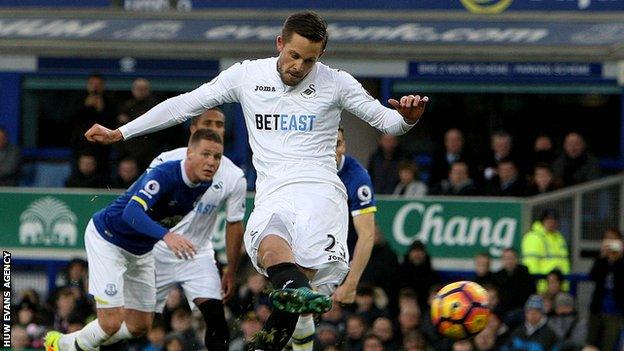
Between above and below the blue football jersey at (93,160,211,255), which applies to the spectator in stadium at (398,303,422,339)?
below

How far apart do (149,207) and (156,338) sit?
15.1 feet

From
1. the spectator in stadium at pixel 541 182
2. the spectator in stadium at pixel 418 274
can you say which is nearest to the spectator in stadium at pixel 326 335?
the spectator in stadium at pixel 418 274

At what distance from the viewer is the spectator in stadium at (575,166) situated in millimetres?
18859

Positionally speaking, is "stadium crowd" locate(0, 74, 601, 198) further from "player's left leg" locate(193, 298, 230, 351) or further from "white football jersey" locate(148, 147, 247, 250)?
"player's left leg" locate(193, 298, 230, 351)

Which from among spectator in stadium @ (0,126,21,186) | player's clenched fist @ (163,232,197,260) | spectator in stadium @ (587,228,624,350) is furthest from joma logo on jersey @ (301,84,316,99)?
spectator in stadium @ (0,126,21,186)

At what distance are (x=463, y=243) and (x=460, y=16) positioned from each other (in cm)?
318

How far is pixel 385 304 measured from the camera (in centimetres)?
1753

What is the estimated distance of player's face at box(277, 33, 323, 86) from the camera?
1084 centimetres

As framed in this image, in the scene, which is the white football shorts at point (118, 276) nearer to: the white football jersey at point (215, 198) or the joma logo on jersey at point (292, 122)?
the white football jersey at point (215, 198)

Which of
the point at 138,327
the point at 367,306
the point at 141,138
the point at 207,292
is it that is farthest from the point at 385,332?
the point at 141,138

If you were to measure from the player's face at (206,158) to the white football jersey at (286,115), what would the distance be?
5.00ft

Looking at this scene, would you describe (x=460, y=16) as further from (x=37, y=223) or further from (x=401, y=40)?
(x=37, y=223)

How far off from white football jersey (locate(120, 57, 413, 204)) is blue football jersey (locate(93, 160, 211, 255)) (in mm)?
1344

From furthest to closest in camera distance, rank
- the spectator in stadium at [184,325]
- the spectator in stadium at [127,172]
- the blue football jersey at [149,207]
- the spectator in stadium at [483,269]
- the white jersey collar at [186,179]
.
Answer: the spectator in stadium at [127,172], the spectator in stadium at [483,269], the spectator in stadium at [184,325], the white jersey collar at [186,179], the blue football jersey at [149,207]
